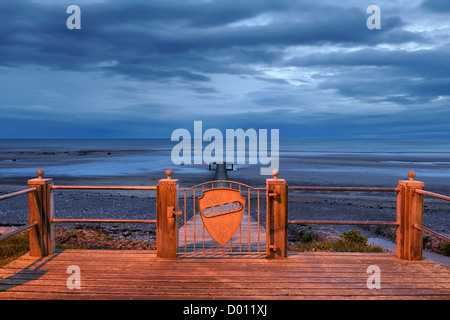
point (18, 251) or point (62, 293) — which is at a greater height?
point (62, 293)

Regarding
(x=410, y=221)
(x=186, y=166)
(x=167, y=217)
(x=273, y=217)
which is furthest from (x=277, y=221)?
(x=186, y=166)

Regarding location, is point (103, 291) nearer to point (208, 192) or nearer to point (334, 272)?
point (208, 192)

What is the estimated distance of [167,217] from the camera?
6164 mm

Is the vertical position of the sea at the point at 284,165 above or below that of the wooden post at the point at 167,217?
below

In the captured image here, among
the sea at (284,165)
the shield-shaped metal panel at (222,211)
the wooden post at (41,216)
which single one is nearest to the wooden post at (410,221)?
the shield-shaped metal panel at (222,211)

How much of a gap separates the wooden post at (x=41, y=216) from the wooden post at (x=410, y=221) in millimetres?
6381

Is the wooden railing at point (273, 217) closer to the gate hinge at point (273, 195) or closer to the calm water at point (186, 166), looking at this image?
the gate hinge at point (273, 195)

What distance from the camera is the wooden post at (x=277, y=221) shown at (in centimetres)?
618

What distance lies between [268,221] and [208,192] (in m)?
1.18

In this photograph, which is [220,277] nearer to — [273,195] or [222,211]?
[222,211]

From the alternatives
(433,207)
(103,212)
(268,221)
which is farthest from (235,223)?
(433,207)

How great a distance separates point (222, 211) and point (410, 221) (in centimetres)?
334

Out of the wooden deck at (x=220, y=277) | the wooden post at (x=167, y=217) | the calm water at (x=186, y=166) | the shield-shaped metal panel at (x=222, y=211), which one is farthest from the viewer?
the calm water at (x=186, y=166)

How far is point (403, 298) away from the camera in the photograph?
462 centimetres
